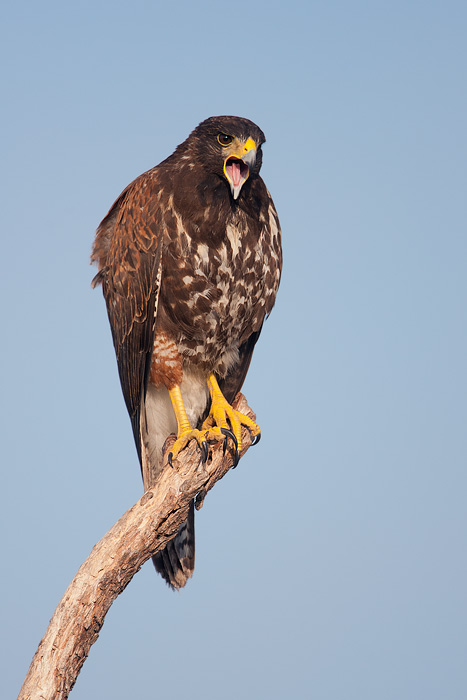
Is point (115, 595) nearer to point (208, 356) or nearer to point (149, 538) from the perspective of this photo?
point (149, 538)

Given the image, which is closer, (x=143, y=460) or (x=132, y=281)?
(x=132, y=281)

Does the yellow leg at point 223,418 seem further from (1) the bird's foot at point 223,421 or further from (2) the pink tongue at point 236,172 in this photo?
(2) the pink tongue at point 236,172

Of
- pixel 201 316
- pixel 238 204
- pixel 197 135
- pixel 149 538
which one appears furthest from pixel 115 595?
pixel 197 135

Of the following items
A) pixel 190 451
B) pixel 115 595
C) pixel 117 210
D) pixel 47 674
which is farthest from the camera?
pixel 117 210

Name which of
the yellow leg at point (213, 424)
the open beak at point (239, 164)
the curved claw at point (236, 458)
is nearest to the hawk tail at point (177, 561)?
the curved claw at point (236, 458)

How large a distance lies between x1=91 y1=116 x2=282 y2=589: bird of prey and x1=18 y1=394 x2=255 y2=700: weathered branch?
0.64ft

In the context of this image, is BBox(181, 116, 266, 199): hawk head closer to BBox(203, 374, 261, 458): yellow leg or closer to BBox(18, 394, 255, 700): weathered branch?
BBox(203, 374, 261, 458): yellow leg

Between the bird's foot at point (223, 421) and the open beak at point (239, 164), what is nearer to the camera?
the open beak at point (239, 164)

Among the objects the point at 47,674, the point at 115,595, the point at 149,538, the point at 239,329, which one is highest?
the point at 239,329

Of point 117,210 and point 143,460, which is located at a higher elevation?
point 117,210

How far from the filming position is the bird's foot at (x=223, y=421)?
5.11 metres

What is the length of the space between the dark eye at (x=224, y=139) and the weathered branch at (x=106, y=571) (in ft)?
6.68

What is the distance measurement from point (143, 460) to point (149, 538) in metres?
1.25

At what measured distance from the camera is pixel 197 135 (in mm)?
4961
